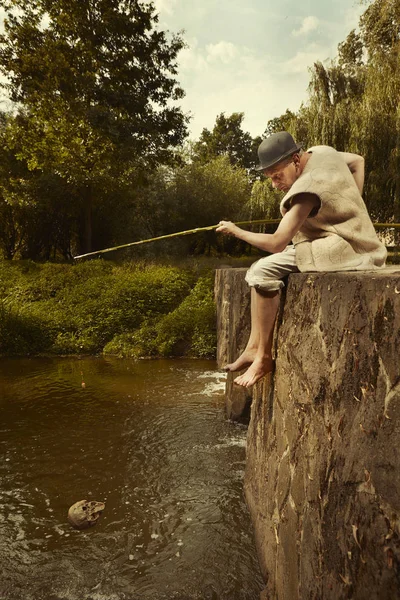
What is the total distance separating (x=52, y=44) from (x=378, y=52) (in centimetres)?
1088

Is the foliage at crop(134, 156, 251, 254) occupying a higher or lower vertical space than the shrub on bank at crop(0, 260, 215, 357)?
higher

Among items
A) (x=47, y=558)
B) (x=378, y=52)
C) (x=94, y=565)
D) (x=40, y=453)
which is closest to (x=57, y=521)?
(x=47, y=558)

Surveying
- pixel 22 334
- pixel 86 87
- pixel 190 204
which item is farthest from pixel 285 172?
pixel 190 204

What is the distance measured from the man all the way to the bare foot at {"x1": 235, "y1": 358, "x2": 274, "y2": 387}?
1.3 inches

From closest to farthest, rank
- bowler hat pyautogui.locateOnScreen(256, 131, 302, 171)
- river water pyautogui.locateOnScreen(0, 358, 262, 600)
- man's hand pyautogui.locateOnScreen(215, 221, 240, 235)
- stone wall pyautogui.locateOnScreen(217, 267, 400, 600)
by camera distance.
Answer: stone wall pyautogui.locateOnScreen(217, 267, 400, 600) → bowler hat pyautogui.locateOnScreen(256, 131, 302, 171) → man's hand pyautogui.locateOnScreen(215, 221, 240, 235) → river water pyautogui.locateOnScreen(0, 358, 262, 600)

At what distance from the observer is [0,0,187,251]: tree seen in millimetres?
15617

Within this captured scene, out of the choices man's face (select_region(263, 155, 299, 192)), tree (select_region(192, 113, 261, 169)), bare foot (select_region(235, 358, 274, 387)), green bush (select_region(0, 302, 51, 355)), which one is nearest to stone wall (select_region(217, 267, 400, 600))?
bare foot (select_region(235, 358, 274, 387))

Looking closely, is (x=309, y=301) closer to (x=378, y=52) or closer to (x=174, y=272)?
(x=174, y=272)

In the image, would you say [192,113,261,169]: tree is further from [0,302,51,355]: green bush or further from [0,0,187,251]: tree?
[0,302,51,355]: green bush

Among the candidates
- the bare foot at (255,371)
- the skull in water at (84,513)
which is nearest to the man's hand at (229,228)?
the bare foot at (255,371)

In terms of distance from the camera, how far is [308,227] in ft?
8.04

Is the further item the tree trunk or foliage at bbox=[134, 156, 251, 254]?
foliage at bbox=[134, 156, 251, 254]

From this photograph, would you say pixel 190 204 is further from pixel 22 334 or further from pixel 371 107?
pixel 22 334

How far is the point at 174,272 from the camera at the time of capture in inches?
559
